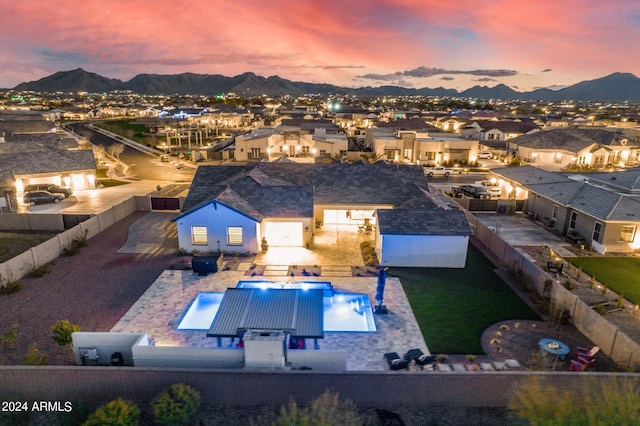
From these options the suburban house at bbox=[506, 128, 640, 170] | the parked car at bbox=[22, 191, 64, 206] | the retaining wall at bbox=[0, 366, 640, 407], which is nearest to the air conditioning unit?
the retaining wall at bbox=[0, 366, 640, 407]

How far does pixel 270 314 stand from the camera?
15922mm

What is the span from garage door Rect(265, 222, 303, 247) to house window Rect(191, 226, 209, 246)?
4.17 m

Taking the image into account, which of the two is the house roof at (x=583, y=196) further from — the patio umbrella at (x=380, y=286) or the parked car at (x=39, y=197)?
the parked car at (x=39, y=197)

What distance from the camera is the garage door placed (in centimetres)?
2762

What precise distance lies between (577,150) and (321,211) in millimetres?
47028

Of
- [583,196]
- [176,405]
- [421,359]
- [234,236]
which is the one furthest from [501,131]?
[176,405]

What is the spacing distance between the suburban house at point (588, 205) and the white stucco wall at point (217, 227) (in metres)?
23.6

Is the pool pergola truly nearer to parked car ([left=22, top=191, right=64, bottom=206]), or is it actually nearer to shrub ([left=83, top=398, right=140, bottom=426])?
shrub ([left=83, top=398, right=140, bottom=426])

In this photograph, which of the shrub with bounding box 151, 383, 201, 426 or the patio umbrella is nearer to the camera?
the shrub with bounding box 151, 383, 201, 426

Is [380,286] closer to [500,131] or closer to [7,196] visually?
[7,196]

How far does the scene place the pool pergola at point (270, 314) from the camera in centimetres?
1484

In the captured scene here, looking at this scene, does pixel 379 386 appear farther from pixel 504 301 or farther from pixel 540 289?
pixel 540 289

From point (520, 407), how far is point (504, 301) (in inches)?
369

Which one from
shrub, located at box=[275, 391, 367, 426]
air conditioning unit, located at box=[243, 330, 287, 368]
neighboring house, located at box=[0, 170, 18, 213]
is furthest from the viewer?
neighboring house, located at box=[0, 170, 18, 213]
